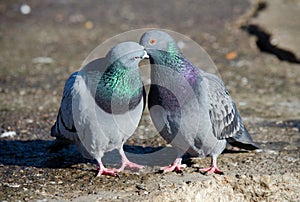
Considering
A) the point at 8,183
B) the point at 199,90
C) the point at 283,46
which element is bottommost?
the point at 8,183

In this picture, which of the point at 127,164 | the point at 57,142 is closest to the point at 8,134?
the point at 57,142

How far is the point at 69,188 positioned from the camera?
4.05 m

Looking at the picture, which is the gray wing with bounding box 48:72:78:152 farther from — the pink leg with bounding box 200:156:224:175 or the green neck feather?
the pink leg with bounding box 200:156:224:175

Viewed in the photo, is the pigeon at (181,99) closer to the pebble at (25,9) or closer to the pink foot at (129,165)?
the pink foot at (129,165)

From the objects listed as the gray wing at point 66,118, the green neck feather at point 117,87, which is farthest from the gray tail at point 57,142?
the green neck feather at point 117,87

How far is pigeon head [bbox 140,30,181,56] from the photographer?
3.98m

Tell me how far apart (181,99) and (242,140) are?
2.88 ft

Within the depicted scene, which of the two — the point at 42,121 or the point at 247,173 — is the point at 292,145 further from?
the point at 42,121

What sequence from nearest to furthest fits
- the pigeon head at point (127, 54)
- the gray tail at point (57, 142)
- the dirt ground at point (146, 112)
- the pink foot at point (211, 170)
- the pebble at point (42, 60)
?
1. the pigeon head at point (127, 54)
2. the dirt ground at point (146, 112)
3. the pink foot at point (211, 170)
4. the gray tail at point (57, 142)
5. the pebble at point (42, 60)

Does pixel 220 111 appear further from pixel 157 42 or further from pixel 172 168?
pixel 157 42

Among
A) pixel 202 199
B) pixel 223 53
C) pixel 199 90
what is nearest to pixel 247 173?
pixel 202 199

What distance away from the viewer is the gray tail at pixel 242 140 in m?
4.60

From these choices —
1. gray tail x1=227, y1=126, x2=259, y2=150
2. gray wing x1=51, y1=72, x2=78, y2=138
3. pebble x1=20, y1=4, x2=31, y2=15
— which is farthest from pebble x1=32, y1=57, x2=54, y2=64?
gray tail x1=227, y1=126, x2=259, y2=150

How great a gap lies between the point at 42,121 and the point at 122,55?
2.16 m
